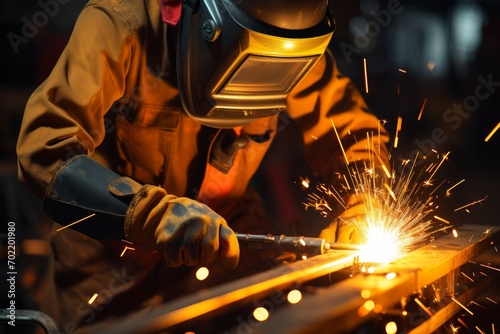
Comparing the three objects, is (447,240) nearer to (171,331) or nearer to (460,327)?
(460,327)

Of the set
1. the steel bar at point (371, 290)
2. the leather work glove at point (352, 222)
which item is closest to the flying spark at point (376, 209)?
the leather work glove at point (352, 222)

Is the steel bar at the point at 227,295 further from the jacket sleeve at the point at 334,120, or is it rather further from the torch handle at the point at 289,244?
the jacket sleeve at the point at 334,120

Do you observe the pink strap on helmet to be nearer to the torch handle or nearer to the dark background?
the torch handle

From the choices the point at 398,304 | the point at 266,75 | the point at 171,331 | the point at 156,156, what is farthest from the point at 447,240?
the point at 171,331

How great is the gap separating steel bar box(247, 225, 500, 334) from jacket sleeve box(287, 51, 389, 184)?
1.63ft

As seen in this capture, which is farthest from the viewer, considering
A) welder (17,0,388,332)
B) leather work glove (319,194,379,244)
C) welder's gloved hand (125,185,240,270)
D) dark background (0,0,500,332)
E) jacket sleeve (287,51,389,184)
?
dark background (0,0,500,332)

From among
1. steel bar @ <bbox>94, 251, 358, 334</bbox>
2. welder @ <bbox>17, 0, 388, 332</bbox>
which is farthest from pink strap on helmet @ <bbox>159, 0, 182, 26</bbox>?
steel bar @ <bbox>94, 251, 358, 334</bbox>

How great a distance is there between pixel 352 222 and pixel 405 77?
653cm

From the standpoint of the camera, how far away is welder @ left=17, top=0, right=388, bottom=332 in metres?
2.31

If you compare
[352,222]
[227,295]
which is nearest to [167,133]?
[352,222]

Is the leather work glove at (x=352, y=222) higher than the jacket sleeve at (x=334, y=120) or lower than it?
lower

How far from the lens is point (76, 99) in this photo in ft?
7.80

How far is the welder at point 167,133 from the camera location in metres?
2.31

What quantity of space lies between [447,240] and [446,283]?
267 mm
